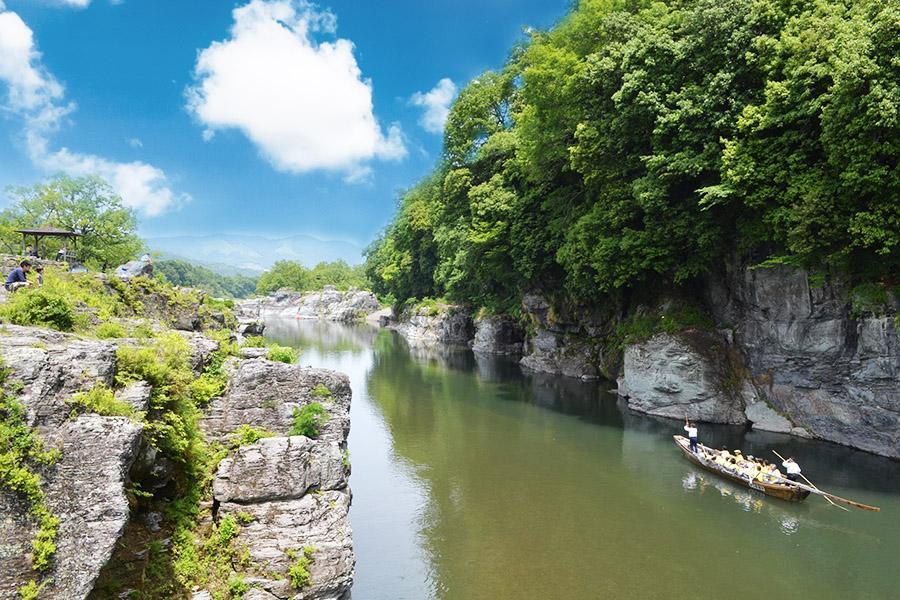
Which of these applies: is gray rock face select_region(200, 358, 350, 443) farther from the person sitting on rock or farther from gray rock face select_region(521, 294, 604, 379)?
gray rock face select_region(521, 294, 604, 379)

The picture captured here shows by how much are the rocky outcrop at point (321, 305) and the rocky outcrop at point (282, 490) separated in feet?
303

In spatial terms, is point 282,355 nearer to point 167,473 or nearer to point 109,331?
point 109,331

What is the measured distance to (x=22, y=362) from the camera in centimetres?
786

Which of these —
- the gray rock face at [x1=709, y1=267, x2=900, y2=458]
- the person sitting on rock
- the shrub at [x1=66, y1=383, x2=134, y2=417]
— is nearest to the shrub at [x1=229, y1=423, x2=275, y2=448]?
the shrub at [x1=66, y1=383, x2=134, y2=417]

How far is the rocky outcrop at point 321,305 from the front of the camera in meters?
110

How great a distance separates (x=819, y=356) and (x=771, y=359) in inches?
95.2

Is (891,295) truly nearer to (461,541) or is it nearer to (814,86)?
(814,86)

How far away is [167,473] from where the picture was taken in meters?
9.85

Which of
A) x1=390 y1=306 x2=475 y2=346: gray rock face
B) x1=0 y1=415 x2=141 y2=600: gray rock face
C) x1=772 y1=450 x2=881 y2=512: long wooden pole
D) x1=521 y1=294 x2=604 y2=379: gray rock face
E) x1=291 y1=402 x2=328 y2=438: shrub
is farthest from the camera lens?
x1=390 y1=306 x2=475 y2=346: gray rock face

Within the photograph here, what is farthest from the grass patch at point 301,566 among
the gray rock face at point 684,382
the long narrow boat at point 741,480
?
the gray rock face at point 684,382

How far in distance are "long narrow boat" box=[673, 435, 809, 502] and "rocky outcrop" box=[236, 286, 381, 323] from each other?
90.3 meters

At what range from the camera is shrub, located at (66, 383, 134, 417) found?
7.98 metres

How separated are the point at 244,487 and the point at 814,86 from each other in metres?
21.9

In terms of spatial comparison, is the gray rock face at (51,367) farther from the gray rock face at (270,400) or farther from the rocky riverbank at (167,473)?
the gray rock face at (270,400)
